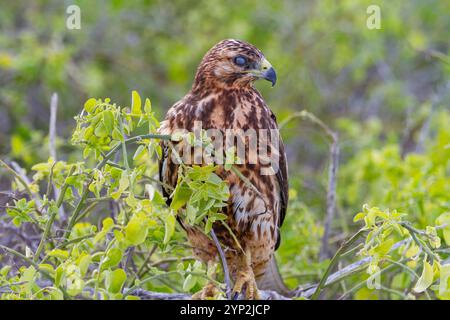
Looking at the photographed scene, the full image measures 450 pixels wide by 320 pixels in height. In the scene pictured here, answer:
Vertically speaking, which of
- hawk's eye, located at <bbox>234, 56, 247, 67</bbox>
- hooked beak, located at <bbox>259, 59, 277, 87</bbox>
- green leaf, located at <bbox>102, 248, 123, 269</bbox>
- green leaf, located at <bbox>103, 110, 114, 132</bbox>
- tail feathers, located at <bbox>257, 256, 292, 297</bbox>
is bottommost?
tail feathers, located at <bbox>257, 256, 292, 297</bbox>

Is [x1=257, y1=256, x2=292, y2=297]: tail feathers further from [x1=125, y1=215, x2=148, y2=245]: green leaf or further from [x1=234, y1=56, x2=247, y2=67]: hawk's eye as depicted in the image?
[x1=125, y1=215, x2=148, y2=245]: green leaf

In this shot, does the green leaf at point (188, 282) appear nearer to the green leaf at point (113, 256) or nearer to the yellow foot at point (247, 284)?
the green leaf at point (113, 256)

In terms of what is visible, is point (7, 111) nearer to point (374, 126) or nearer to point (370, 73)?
point (374, 126)

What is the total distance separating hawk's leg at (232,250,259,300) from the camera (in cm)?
391

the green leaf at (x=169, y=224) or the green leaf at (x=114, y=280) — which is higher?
the green leaf at (x=169, y=224)

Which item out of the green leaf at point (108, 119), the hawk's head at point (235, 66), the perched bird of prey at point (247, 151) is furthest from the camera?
the hawk's head at point (235, 66)

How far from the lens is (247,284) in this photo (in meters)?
3.94

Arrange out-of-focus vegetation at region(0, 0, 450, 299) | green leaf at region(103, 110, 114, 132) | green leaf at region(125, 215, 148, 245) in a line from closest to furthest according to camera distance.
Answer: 1. green leaf at region(125, 215, 148, 245)
2. green leaf at region(103, 110, 114, 132)
3. out-of-focus vegetation at region(0, 0, 450, 299)

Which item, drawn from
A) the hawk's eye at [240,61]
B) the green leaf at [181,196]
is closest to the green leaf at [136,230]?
the green leaf at [181,196]

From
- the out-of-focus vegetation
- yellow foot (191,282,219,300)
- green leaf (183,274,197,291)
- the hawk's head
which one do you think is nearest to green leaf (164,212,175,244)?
green leaf (183,274,197,291)

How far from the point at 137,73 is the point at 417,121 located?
2.65 metres

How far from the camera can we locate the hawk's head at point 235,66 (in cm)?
387
